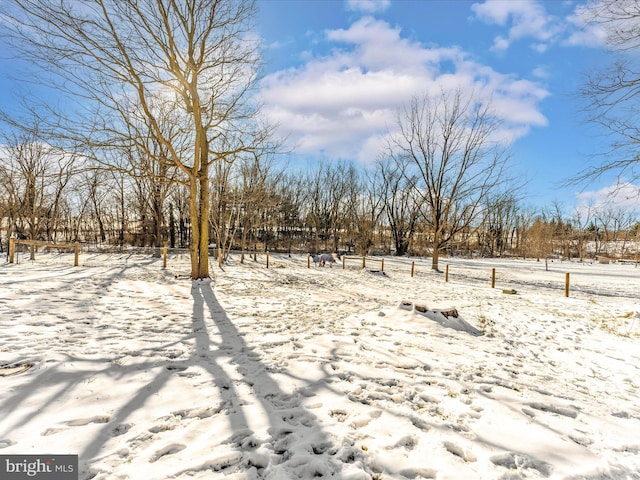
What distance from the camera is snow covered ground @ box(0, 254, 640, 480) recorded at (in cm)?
205

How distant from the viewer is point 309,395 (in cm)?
296

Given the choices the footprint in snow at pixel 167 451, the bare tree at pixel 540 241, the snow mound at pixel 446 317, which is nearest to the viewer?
the footprint in snow at pixel 167 451

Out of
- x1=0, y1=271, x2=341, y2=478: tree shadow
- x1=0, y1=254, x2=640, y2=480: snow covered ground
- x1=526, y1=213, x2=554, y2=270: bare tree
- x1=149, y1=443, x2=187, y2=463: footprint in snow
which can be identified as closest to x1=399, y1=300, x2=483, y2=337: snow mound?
x1=0, y1=254, x2=640, y2=480: snow covered ground

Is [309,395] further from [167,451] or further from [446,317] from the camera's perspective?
[446,317]

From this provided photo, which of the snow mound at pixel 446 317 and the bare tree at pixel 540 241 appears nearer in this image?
the snow mound at pixel 446 317

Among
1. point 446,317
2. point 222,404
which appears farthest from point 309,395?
point 446,317

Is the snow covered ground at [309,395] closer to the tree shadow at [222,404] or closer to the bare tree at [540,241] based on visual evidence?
the tree shadow at [222,404]

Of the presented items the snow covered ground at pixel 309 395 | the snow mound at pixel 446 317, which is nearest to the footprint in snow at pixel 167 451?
the snow covered ground at pixel 309 395

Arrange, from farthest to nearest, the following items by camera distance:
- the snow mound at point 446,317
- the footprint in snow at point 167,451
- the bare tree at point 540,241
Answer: the bare tree at point 540,241 < the snow mound at point 446,317 < the footprint in snow at point 167,451

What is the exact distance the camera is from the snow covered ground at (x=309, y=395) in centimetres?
205

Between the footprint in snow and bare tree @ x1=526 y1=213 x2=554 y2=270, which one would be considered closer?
the footprint in snow

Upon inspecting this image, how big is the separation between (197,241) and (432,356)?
882 cm

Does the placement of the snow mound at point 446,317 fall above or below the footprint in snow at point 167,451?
below

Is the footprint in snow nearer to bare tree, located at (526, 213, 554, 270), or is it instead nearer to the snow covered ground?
the snow covered ground
